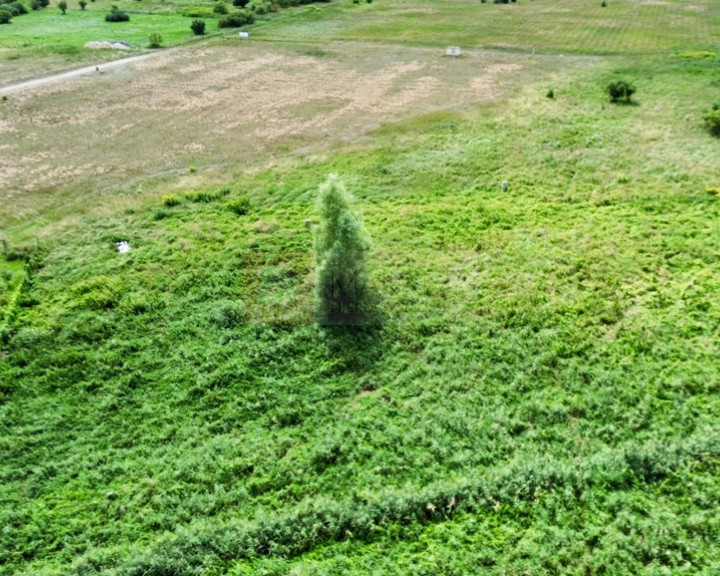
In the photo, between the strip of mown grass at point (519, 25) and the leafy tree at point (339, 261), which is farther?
the strip of mown grass at point (519, 25)

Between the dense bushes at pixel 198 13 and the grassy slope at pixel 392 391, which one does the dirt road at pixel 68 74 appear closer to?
the dense bushes at pixel 198 13

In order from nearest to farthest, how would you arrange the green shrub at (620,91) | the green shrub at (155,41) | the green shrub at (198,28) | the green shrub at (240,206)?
the green shrub at (240,206)
the green shrub at (620,91)
the green shrub at (155,41)
the green shrub at (198,28)

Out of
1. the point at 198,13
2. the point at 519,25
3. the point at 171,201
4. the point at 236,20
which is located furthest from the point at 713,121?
the point at 198,13

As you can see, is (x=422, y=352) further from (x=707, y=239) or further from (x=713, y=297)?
(x=707, y=239)

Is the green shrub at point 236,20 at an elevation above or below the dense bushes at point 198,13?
below

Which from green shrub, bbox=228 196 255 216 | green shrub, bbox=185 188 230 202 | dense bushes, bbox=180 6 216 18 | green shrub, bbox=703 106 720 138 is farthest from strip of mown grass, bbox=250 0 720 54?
green shrub, bbox=228 196 255 216

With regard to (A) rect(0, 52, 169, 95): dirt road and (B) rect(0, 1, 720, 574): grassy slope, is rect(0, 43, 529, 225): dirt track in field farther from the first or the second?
(B) rect(0, 1, 720, 574): grassy slope

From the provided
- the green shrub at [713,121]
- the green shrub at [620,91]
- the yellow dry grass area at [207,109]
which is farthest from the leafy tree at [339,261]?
the green shrub at [620,91]
